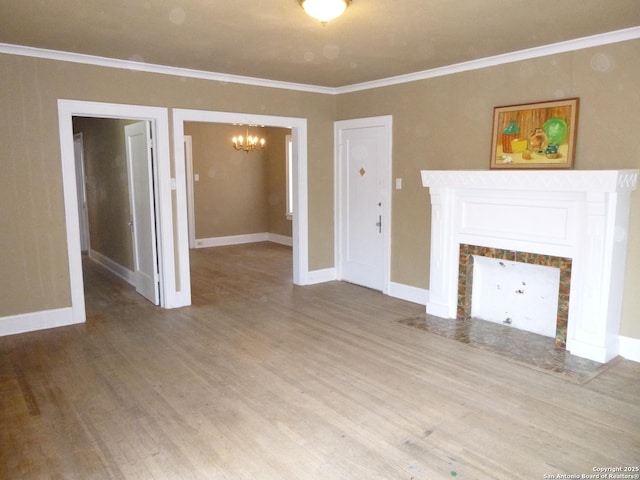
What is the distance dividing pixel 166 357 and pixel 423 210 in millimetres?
3059

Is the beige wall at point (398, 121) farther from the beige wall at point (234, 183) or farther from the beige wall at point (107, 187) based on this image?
the beige wall at point (234, 183)

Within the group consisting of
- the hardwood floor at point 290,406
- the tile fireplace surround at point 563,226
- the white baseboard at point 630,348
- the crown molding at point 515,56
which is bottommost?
the hardwood floor at point 290,406

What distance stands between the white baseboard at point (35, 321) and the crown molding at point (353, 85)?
2.33 metres

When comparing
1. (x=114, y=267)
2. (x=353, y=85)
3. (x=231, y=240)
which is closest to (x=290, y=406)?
(x=353, y=85)

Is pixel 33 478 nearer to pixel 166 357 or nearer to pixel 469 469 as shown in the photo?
pixel 166 357

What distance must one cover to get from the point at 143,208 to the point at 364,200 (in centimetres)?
264

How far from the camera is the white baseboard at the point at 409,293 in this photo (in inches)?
211

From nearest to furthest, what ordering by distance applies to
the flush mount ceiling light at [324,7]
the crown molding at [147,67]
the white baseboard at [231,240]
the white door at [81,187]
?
the flush mount ceiling light at [324,7] < the crown molding at [147,67] < the white door at [81,187] < the white baseboard at [231,240]

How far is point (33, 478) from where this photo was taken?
7.76ft

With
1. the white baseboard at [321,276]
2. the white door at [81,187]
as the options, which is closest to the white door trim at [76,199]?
the white baseboard at [321,276]

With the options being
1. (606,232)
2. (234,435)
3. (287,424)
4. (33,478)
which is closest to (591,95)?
(606,232)

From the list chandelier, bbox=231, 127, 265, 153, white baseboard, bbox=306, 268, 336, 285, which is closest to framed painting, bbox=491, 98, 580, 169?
white baseboard, bbox=306, 268, 336, 285

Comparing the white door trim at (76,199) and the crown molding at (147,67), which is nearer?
the crown molding at (147,67)

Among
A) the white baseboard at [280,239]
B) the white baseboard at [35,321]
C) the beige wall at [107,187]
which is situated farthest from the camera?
the white baseboard at [280,239]
